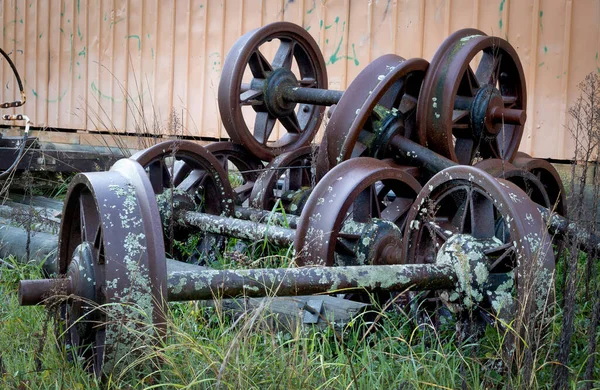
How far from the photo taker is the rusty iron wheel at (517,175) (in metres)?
4.36

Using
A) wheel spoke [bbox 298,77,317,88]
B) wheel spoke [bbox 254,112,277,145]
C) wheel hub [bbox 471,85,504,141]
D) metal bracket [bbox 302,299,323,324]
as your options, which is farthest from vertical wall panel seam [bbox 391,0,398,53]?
metal bracket [bbox 302,299,323,324]

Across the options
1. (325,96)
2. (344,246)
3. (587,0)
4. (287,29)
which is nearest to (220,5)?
(287,29)

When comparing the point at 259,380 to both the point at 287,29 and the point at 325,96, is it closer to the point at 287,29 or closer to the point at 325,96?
the point at 325,96

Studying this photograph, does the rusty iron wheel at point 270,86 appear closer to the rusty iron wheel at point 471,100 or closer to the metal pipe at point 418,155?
the metal pipe at point 418,155

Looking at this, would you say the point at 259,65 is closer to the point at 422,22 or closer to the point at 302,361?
the point at 422,22

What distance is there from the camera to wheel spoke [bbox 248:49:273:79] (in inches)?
227

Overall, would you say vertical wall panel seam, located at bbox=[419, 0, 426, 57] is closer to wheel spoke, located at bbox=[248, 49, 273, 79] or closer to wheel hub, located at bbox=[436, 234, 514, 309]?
wheel spoke, located at bbox=[248, 49, 273, 79]

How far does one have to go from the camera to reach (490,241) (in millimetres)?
3146

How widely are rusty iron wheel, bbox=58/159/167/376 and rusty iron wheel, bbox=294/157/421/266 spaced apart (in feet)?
3.55

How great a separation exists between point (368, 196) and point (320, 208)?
1.51 feet

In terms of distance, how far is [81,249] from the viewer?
2.64m

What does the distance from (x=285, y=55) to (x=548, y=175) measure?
222cm

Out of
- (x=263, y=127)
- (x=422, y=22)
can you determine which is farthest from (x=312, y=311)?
(x=422, y=22)

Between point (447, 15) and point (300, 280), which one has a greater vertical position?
point (447, 15)
